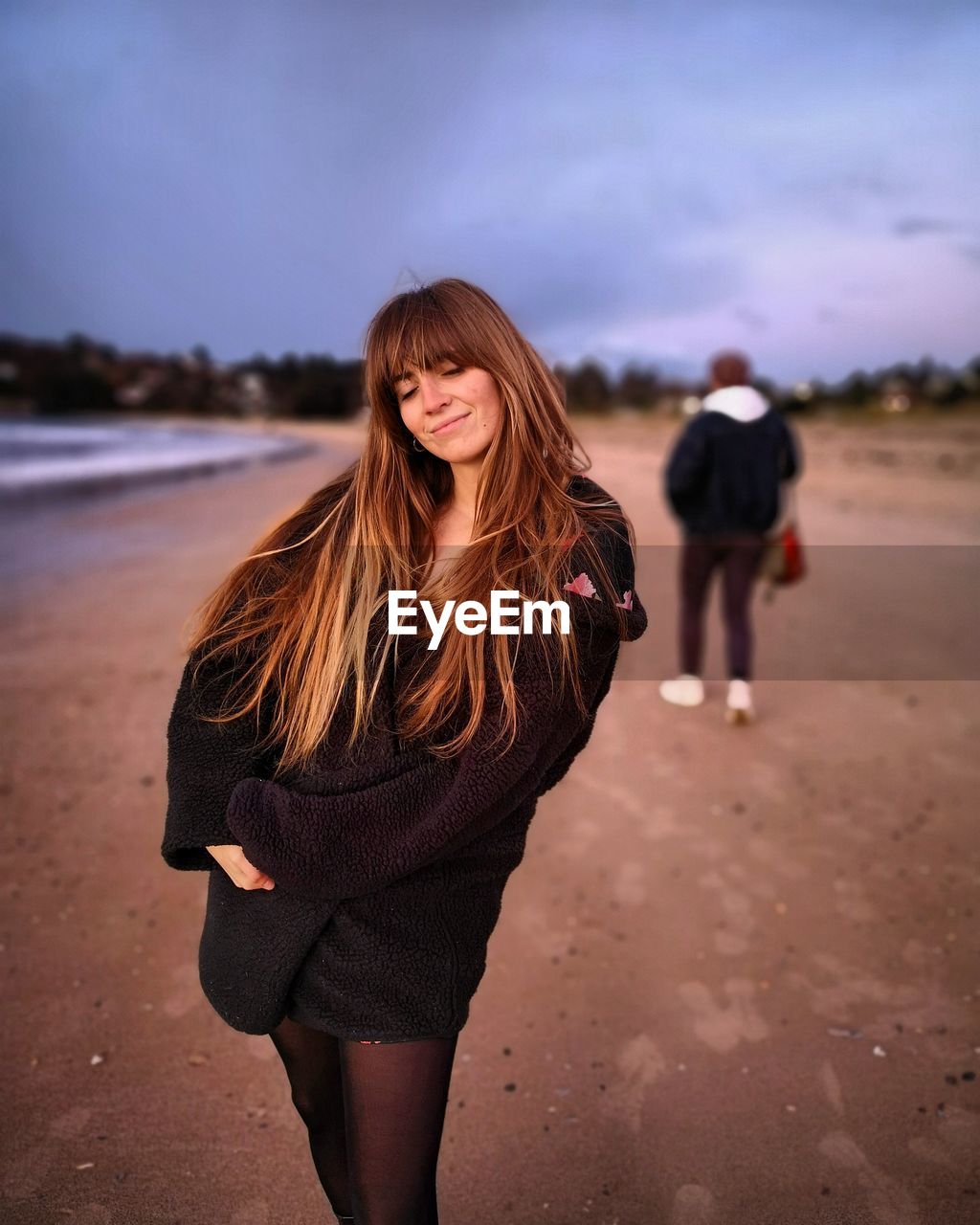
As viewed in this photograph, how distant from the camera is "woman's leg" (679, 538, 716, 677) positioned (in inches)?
206

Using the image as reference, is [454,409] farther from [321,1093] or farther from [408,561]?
[321,1093]

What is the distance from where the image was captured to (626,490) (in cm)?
1688

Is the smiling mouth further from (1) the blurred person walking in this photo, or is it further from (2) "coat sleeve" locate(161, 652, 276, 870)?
(1) the blurred person walking

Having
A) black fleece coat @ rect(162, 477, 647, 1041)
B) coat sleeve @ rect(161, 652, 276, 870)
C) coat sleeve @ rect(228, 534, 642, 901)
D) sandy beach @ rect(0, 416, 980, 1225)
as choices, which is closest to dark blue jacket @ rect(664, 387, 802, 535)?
sandy beach @ rect(0, 416, 980, 1225)

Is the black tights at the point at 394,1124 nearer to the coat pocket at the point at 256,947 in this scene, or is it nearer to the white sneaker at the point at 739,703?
the coat pocket at the point at 256,947

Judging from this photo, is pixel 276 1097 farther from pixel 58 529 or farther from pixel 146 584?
pixel 58 529

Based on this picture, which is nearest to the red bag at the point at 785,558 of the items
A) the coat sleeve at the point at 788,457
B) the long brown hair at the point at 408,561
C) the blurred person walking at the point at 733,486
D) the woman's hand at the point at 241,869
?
the blurred person walking at the point at 733,486

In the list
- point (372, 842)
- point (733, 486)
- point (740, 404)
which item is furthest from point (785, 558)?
point (372, 842)

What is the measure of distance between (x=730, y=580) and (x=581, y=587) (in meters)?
3.90

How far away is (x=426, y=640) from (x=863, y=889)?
2709 millimetres

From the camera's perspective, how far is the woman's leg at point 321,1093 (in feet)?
5.18

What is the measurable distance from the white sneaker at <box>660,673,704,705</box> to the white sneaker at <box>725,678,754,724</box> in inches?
12.8

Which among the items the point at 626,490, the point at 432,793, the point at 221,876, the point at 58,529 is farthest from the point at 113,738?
the point at 626,490

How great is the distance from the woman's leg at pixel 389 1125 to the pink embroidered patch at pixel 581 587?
0.78 metres
